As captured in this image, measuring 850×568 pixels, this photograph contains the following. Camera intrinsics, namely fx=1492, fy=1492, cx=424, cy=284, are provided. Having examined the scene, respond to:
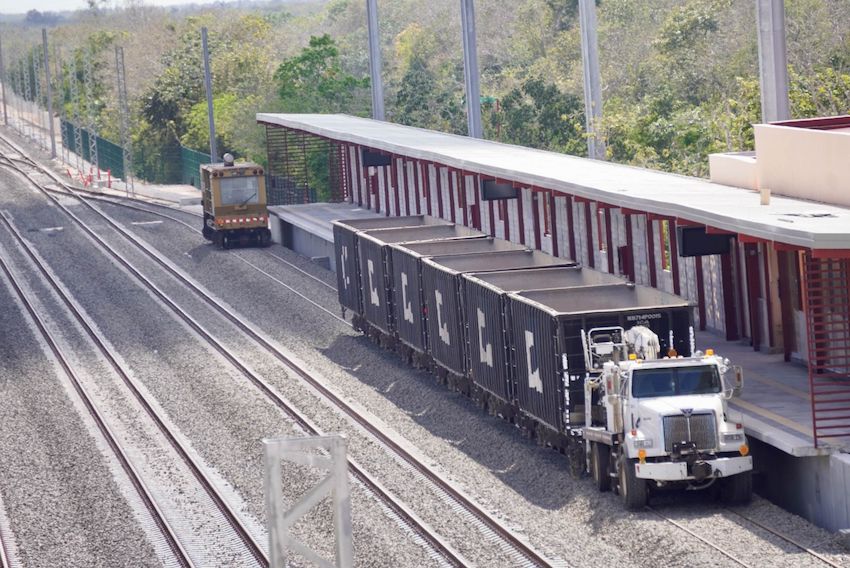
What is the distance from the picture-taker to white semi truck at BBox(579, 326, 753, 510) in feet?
67.3

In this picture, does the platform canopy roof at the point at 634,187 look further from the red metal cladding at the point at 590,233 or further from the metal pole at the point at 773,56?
the metal pole at the point at 773,56

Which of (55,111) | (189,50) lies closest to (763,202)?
(189,50)

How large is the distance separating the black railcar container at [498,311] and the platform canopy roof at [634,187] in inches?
64.9

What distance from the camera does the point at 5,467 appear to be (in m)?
26.6

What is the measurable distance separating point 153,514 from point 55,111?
439ft

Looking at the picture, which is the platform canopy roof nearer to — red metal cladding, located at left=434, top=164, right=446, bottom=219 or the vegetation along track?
red metal cladding, located at left=434, top=164, right=446, bottom=219

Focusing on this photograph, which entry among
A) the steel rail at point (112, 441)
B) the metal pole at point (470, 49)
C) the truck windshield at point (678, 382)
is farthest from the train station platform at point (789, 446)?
the metal pole at point (470, 49)

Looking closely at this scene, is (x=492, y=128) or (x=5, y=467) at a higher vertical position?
(x=492, y=128)

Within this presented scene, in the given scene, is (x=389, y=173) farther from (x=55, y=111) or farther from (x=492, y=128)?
(x=55, y=111)

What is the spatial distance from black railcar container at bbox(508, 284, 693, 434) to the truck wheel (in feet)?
9.36

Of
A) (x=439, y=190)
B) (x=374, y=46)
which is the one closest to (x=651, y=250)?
(x=439, y=190)

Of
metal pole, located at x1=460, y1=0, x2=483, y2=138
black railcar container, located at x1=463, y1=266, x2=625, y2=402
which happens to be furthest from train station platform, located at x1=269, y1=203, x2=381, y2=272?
black railcar container, located at x1=463, y1=266, x2=625, y2=402

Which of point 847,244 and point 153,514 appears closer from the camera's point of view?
point 847,244

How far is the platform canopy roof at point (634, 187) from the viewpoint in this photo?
837 inches
